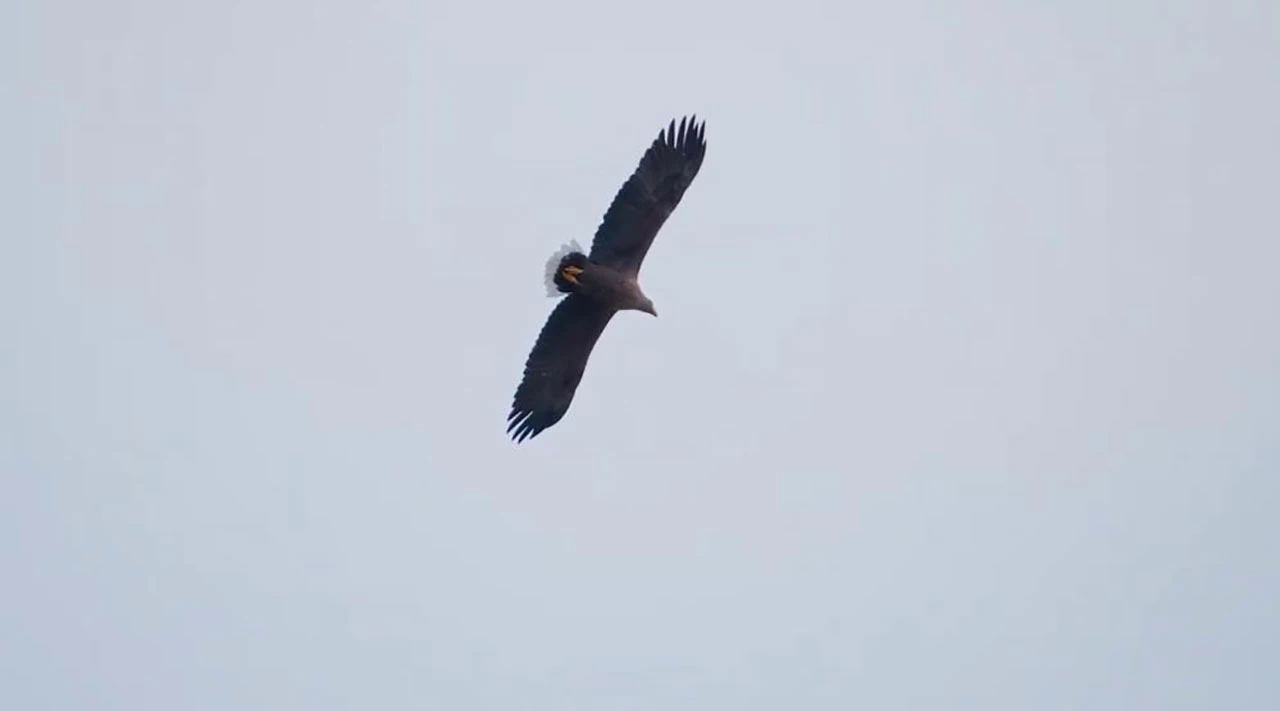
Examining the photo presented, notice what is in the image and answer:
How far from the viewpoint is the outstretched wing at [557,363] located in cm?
2361

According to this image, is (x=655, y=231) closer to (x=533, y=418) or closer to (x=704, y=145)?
(x=704, y=145)

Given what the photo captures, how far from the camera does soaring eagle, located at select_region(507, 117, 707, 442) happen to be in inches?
902

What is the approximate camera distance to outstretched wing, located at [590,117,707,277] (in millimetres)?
22906

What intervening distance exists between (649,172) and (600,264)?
108cm

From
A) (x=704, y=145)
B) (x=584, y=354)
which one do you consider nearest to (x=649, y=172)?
(x=704, y=145)

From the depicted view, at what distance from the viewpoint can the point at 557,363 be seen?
24.0 metres

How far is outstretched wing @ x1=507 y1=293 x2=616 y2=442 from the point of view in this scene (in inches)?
930

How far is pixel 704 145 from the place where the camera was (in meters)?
23.0

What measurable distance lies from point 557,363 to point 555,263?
136cm

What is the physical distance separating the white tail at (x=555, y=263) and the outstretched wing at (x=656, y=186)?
233 millimetres

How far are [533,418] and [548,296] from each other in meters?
1.57

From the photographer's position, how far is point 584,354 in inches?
942

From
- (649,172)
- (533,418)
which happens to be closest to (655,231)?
(649,172)

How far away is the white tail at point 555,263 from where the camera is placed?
75.7ft
